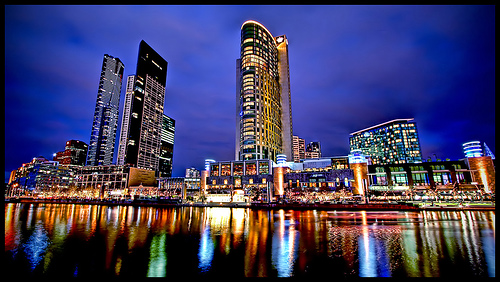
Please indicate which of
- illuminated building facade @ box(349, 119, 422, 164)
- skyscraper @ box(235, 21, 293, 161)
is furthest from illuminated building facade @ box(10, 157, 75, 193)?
illuminated building facade @ box(349, 119, 422, 164)

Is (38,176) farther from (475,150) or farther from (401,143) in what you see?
(401,143)

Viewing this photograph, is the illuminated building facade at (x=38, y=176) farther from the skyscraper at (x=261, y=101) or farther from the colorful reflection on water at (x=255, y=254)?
the colorful reflection on water at (x=255, y=254)

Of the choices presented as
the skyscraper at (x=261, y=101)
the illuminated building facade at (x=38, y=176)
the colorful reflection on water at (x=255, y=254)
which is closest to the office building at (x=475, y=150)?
the colorful reflection on water at (x=255, y=254)

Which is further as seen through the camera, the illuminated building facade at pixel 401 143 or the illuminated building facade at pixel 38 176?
the illuminated building facade at pixel 401 143

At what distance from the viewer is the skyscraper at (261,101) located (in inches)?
5300

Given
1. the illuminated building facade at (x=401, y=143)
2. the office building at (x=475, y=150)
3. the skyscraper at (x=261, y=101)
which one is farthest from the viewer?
the illuminated building facade at (x=401, y=143)

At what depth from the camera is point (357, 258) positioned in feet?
55.3

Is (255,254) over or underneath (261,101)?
underneath

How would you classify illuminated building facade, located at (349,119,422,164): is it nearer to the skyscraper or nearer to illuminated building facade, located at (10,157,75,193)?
the skyscraper

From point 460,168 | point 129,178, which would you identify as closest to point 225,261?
point 460,168

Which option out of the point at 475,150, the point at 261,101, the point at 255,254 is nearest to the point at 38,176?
the point at 261,101

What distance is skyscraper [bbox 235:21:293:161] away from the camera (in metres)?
135

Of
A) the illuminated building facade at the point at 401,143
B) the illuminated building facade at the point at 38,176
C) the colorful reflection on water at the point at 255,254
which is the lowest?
the colorful reflection on water at the point at 255,254

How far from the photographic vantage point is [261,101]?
463 feet
